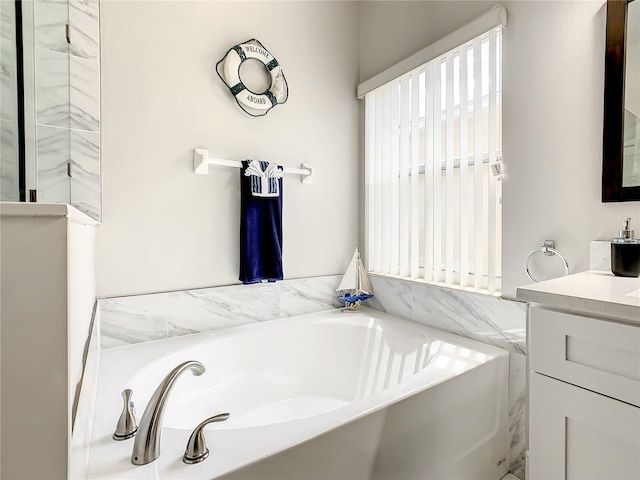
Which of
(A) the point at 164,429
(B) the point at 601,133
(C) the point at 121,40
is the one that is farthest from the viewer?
(C) the point at 121,40

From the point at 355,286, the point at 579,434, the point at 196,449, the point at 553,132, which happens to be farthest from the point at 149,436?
the point at 553,132

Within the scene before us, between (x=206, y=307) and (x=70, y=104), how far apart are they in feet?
3.46

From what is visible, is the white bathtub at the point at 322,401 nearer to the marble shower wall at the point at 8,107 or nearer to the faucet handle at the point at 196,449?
the faucet handle at the point at 196,449

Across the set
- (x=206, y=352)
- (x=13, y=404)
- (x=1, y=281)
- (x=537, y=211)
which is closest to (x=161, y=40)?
(x=206, y=352)

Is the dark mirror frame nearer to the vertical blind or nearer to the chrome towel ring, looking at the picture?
the chrome towel ring

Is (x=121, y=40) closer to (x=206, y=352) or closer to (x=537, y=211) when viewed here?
(x=206, y=352)

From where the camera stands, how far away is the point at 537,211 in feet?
4.56

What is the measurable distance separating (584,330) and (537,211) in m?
0.76

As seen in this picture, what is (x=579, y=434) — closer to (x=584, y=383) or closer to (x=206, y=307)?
(x=584, y=383)

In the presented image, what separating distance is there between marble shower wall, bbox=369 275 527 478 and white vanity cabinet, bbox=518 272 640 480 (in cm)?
63

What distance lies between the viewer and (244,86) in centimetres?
183

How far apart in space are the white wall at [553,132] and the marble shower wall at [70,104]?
66.8 inches

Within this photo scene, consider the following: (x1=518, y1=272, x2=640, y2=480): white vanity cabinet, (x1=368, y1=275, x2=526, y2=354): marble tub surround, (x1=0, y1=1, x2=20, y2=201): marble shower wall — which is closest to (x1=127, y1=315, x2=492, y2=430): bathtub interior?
(x1=368, y1=275, x2=526, y2=354): marble tub surround

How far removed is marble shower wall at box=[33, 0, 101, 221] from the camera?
46.8 inches
